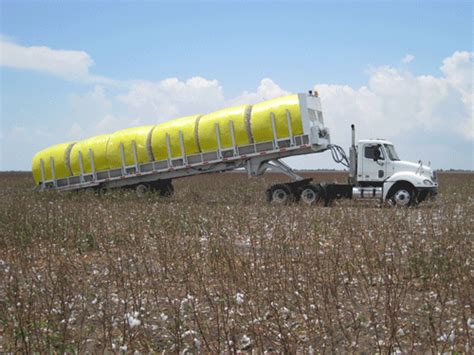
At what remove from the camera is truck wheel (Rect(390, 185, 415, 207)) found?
19.7 m

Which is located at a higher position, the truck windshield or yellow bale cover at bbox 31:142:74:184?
yellow bale cover at bbox 31:142:74:184

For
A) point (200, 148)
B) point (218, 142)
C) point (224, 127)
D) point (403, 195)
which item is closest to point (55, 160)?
point (200, 148)

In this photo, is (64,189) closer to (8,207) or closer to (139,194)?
(139,194)

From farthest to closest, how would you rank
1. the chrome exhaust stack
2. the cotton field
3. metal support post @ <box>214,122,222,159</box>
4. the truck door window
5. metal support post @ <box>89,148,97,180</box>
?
metal support post @ <box>89,148,97,180</box> < metal support post @ <box>214,122,222,159</box> < the chrome exhaust stack < the truck door window < the cotton field

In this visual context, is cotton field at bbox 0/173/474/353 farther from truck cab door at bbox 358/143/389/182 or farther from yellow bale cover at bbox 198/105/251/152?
yellow bale cover at bbox 198/105/251/152

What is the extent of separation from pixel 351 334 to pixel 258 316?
1.05 meters

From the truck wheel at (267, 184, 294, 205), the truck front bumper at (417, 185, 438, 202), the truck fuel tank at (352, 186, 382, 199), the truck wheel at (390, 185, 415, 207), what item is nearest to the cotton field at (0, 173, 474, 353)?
the truck wheel at (390, 185, 415, 207)

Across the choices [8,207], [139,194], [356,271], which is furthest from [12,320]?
[139,194]

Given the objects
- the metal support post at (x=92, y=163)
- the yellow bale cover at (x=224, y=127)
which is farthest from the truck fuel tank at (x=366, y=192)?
the metal support post at (x=92, y=163)

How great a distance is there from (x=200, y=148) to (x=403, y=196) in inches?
315

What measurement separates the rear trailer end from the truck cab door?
1.69 metres

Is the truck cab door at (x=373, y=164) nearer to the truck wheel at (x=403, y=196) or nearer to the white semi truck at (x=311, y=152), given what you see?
the white semi truck at (x=311, y=152)

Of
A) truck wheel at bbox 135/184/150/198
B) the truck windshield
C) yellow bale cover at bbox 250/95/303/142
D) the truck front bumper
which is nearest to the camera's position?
the truck front bumper

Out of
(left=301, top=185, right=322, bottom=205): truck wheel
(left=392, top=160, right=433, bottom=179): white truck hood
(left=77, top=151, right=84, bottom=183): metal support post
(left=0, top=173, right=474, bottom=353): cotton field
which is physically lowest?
(left=0, top=173, right=474, bottom=353): cotton field
